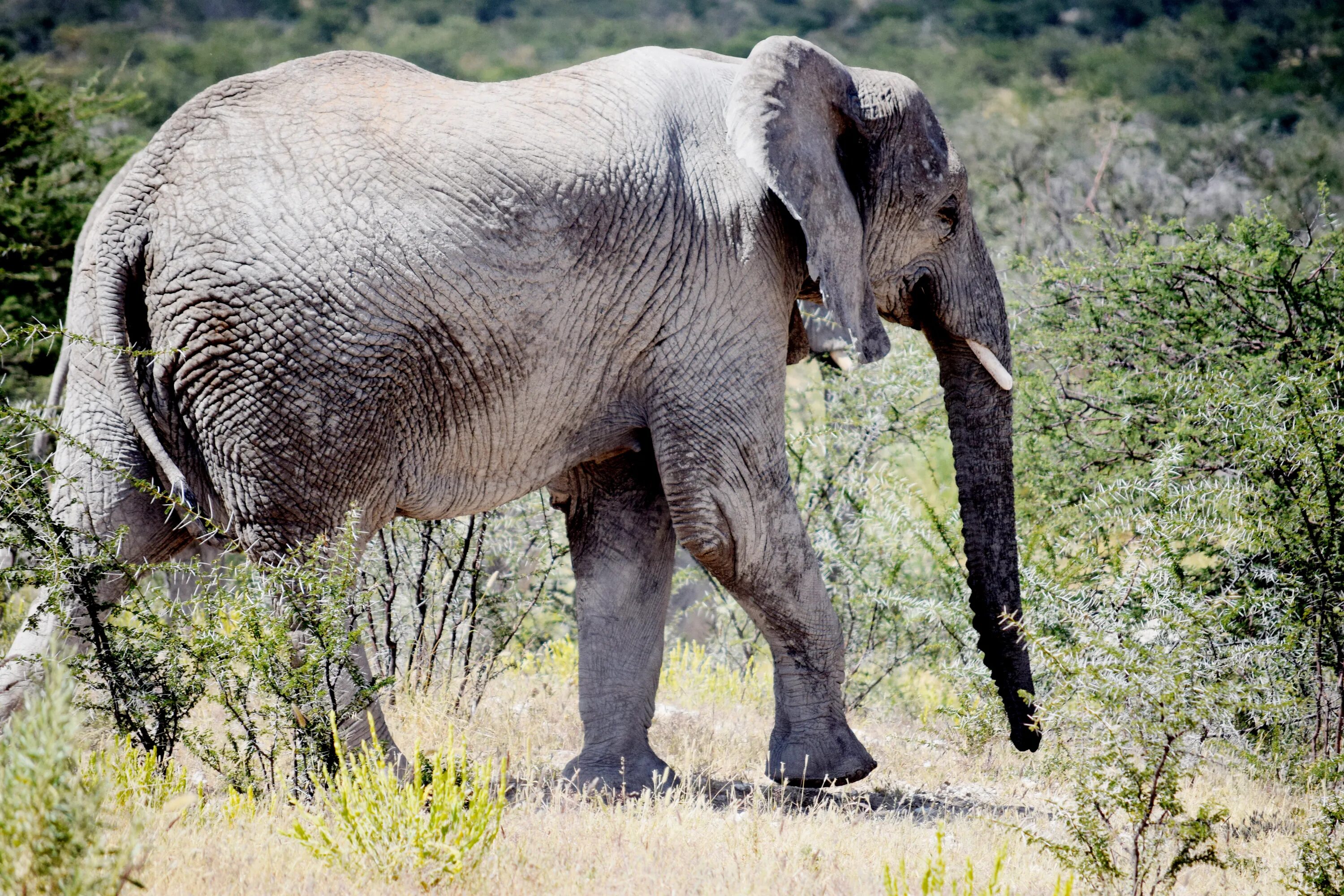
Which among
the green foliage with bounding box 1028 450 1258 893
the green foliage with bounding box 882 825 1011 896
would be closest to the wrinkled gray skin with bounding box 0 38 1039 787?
the green foliage with bounding box 1028 450 1258 893

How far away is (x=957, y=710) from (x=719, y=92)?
3389 mm

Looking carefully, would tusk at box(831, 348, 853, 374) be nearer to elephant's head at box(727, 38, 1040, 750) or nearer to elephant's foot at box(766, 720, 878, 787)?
elephant's head at box(727, 38, 1040, 750)

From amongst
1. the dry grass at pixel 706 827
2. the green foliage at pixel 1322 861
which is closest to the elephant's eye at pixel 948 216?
the dry grass at pixel 706 827

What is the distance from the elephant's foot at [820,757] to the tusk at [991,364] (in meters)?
1.59

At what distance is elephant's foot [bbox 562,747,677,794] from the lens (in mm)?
5512

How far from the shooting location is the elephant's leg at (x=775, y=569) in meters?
5.08

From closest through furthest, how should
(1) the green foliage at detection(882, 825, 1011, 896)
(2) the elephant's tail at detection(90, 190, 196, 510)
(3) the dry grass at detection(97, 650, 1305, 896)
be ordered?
1. (1) the green foliage at detection(882, 825, 1011, 896)
2. (3) the dry grass at detection(97, 650, 1305, 896)
3. (2) the elephant's tail at detection(90, 190, 196, 510)

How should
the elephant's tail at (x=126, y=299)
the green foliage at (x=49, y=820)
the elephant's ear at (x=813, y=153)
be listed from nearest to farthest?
1. the green foliage at (x=49, y=820)
2. the elephant's tail at (x=126, y=299)
3. the elephant's ear at (x=813, y=153)

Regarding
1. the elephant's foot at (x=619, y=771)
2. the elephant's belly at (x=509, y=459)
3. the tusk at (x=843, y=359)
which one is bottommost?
the elephant's foot at (x=619, y=771)

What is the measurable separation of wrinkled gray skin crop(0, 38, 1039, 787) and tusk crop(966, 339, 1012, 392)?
5 cm

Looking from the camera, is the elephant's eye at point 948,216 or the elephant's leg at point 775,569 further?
the elephant's eye at point 948,216

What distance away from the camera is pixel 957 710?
696cm

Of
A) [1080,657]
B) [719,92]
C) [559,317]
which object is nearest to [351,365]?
[559,317]

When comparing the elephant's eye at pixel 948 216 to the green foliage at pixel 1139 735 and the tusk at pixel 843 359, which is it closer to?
the tusk at pixel 843 359
